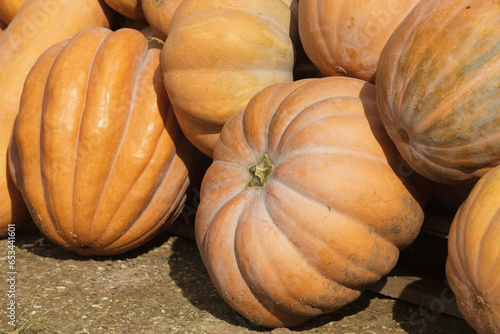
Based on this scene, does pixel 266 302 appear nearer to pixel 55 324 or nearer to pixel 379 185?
pixel 379 185

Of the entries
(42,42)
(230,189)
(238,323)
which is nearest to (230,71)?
(230,189)

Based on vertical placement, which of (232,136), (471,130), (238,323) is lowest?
(238,323)

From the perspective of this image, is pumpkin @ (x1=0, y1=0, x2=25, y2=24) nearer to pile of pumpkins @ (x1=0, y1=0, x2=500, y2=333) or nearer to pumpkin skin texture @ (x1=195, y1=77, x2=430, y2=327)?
pile of pumpkins @ (x1=0, y1=0, x2=500, y2=333)

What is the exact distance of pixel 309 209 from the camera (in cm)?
213

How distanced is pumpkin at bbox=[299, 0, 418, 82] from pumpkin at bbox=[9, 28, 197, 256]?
884 millimetres

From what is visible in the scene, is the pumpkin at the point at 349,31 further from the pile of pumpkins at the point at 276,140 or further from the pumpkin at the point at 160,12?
the pumpkin at the point at 160,12

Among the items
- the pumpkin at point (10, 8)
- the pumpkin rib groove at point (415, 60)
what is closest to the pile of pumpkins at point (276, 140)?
A: the pumpkin rib groove at point (415, 60)

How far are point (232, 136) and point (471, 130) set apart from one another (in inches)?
39.8

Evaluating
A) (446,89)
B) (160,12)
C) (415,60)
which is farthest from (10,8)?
(446,89)

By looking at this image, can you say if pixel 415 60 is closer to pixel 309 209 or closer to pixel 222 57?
pixel 309 209

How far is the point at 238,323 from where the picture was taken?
249 cm

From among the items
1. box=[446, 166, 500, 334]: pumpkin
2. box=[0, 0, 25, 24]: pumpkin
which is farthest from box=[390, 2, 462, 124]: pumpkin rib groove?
box=[0, 0, 25, 24]: pumpkin

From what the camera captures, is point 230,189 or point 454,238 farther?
point 230,189

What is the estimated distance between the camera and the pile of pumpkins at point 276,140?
1.91 metres
